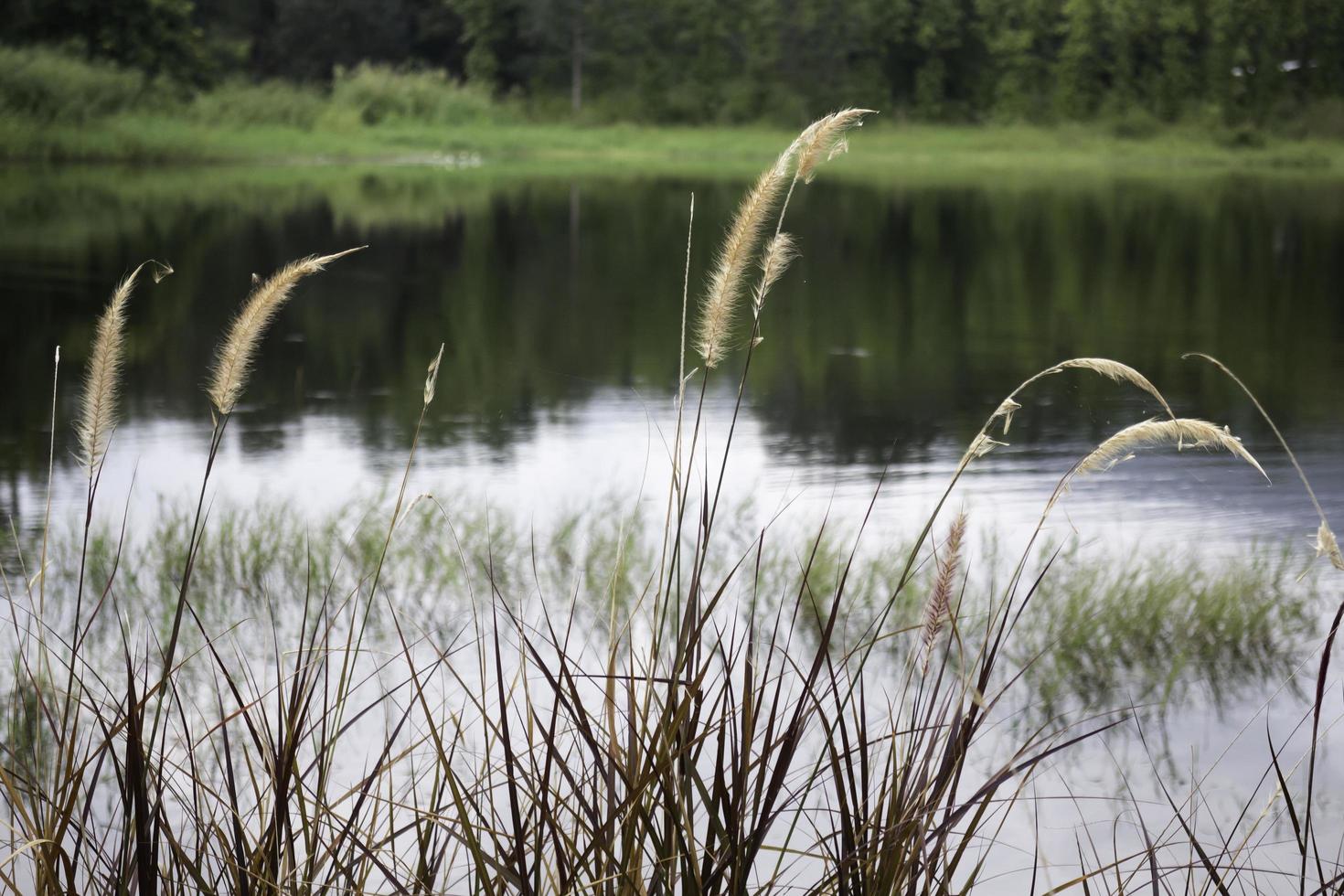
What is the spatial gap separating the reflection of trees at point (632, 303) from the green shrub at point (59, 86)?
256cm

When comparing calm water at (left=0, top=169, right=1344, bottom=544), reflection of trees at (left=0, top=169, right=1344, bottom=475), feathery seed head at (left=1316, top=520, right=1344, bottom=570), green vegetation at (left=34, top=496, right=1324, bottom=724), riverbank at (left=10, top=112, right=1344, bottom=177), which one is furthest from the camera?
riverbank at (left=10, top=112, right=1344, bottom=177)

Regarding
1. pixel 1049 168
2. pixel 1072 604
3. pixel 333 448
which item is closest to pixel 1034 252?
pixel 333 448

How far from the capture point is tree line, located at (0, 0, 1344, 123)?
121 ft

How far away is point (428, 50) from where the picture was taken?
40.4m

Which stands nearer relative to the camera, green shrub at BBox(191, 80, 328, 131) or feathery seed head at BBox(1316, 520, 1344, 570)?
feathery seed head at BBox(1316, 520, 1344, 570)

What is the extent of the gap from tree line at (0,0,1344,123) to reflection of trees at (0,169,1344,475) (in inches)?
744

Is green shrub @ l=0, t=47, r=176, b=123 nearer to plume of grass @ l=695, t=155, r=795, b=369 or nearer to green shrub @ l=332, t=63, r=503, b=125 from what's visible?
green shrub @ l=332, t=63, r=503, b=125

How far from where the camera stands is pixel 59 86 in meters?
20.8

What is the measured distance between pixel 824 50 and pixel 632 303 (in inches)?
1166

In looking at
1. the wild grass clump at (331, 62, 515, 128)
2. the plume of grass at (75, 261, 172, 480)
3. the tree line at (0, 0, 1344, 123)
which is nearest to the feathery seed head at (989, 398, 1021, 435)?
the plume of grass at (75, 261, 172, 480)

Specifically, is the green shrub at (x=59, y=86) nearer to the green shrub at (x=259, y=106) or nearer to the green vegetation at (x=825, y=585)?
the green shrub at (x=259, y=106)

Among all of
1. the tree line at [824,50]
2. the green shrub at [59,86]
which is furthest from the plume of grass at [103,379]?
the tree line at [824,50]

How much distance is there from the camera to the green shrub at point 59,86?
20250 mm

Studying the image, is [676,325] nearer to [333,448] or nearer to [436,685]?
[333,448]
